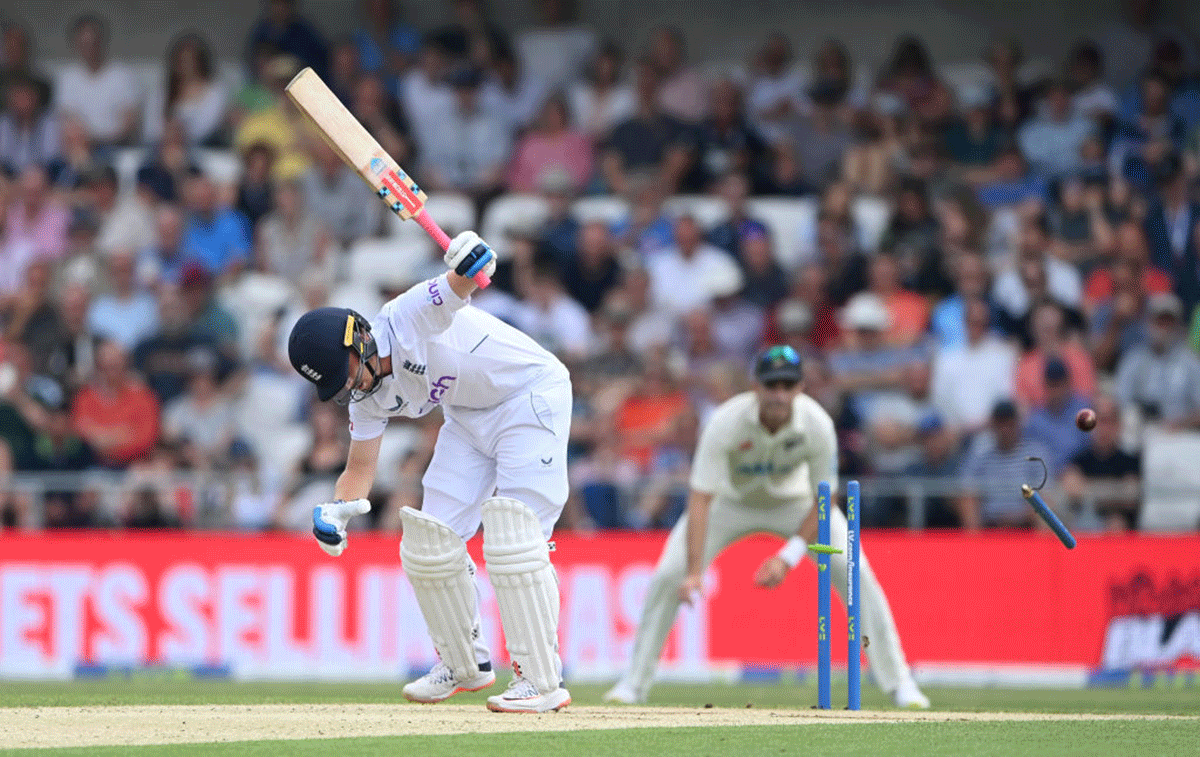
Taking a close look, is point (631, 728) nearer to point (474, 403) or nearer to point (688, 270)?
point (474, 403)

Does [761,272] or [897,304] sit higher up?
[761,272]

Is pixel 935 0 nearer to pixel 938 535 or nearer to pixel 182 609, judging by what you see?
pixel 938 535

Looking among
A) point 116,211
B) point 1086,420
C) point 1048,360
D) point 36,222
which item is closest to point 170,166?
point 116,211

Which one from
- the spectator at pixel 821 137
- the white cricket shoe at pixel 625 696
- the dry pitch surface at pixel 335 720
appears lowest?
the white cricket shoe at pixel 625 696

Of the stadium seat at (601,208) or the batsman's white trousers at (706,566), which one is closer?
the batsman's white trousers at (706,566)

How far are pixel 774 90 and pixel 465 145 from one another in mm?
2628

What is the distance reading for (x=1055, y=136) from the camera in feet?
48.2

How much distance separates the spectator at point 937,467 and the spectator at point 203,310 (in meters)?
5.27

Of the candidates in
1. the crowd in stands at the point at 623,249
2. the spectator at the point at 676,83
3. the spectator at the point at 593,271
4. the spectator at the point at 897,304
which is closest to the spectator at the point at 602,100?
the crowd in stands at the point at 623,249

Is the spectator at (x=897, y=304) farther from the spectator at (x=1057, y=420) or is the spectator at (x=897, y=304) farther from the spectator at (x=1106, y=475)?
the spectator at (x=1106, y=475)

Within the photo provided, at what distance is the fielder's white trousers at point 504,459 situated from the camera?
7305 millimetres

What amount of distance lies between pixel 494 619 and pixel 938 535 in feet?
9.54

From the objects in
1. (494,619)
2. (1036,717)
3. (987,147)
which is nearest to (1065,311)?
(987,147)

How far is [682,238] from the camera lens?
14.1m
